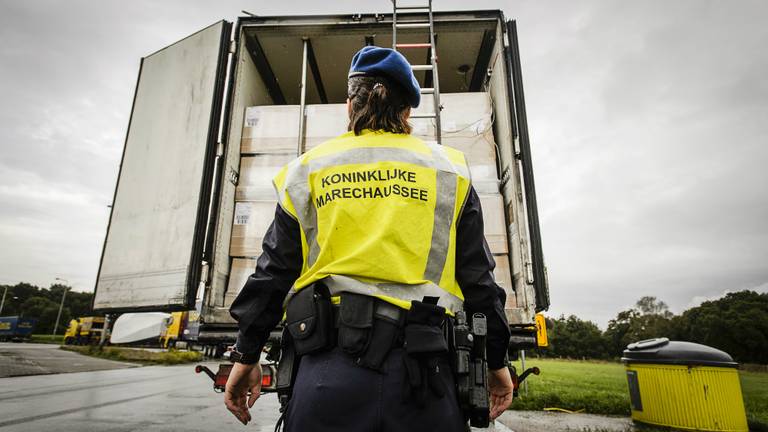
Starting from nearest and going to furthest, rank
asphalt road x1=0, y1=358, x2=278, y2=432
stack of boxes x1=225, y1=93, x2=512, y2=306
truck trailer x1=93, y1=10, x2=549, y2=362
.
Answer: truck trailer x1=93, y1=10, x2=549, y2=362, stack of boxes x1=225, y1=93, x2=512, y2=306, asphalt road x1=0, y1=358, x2=278, y2=432

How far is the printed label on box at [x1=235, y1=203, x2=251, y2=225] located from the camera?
3.27 meters

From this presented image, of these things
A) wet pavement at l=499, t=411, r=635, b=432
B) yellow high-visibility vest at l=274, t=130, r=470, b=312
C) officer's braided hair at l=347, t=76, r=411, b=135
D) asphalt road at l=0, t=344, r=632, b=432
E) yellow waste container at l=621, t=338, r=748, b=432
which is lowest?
wet pavement at l=499, t=411, r=635, b=432

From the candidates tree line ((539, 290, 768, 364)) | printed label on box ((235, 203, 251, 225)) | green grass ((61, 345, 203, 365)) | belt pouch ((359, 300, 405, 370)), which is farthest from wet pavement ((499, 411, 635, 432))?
green grass ((61, 345, 203, 365))

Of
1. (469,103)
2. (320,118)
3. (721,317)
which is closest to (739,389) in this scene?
(469,103)

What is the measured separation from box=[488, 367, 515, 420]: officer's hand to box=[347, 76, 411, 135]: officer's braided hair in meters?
0.86

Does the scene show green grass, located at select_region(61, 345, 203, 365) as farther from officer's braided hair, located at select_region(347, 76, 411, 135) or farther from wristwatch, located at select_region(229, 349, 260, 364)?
officer's braided hair, located at select_region(347, 76, 411, 135)

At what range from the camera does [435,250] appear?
1.24 meters

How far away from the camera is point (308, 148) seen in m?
3.44

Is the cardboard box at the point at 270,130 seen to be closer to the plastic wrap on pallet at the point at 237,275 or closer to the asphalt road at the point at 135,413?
the plastic wrap on pallet at the point at 237,275

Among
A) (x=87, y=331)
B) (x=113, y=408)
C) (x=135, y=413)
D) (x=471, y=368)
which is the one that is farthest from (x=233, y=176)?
(x=87, y=331)

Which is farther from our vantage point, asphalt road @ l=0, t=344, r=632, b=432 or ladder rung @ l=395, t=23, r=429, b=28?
asphalt road @ l=0, t=344, r=632, b=432

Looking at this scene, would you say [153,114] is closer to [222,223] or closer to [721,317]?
[222,223]

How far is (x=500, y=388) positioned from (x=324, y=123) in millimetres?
2666

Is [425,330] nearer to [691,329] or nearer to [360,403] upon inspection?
[360,403]
